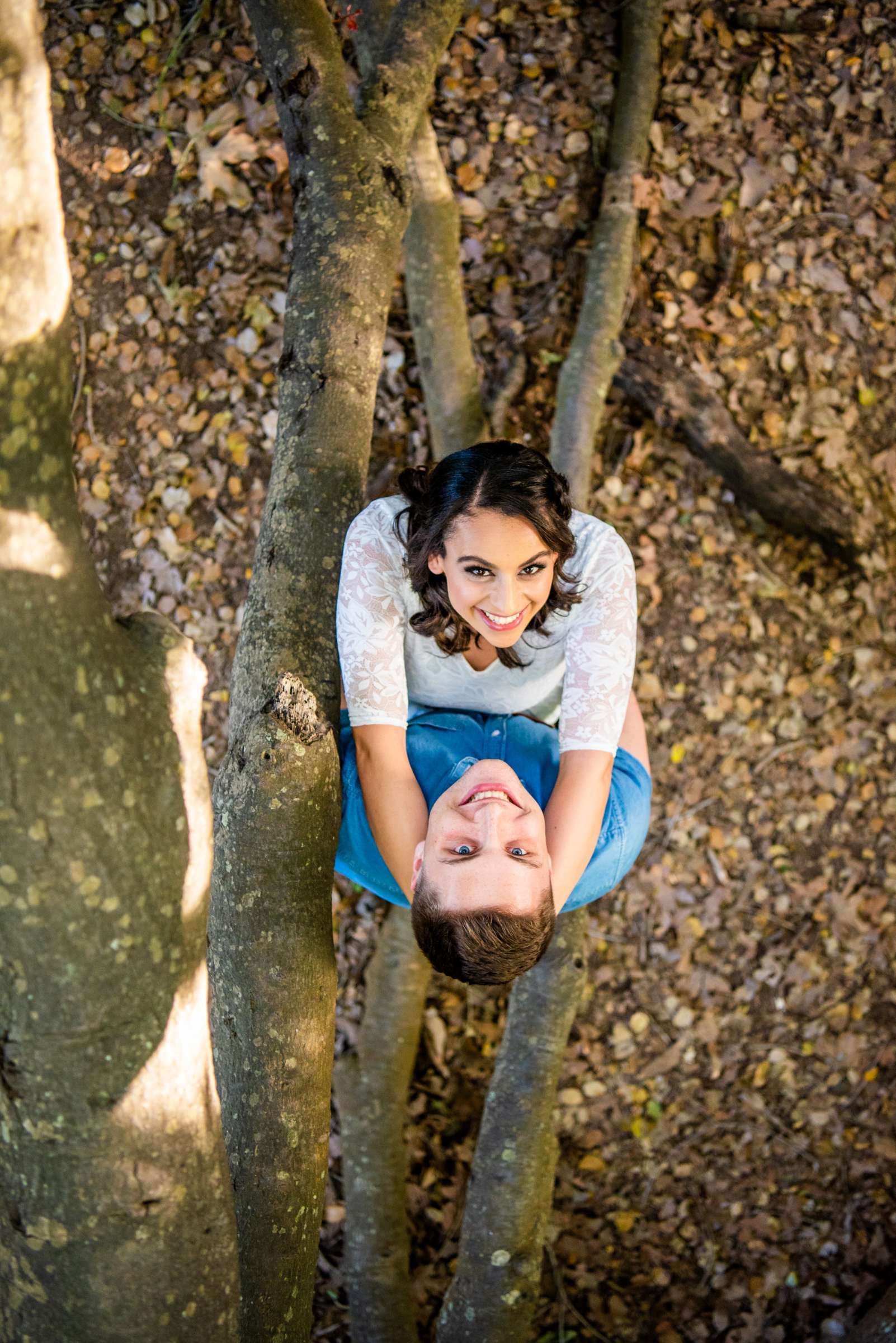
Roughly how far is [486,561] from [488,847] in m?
0.70

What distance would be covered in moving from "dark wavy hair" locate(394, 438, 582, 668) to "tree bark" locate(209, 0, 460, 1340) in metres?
0.21

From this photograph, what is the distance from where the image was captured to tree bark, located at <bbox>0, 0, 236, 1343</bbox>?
1.30 m

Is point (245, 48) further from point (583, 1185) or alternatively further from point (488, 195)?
point (583, 1185)

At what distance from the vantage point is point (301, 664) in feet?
8.05

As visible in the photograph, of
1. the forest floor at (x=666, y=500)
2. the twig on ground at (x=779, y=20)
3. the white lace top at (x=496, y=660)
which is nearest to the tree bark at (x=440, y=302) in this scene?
the forest floor at (x=666, y=500)

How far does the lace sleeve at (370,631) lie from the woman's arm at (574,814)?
18.3 inches

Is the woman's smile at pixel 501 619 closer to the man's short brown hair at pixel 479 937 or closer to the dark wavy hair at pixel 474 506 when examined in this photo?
the dark wavy hair at pixel 474 506

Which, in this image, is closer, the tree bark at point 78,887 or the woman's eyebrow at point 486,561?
the tree bark at point 78,887

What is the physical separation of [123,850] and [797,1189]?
3590mm

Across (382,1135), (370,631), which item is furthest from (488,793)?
(382,1135)

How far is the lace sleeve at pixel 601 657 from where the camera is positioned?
8.68ft

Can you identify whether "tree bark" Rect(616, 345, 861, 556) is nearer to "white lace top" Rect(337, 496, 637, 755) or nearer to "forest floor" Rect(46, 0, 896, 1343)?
"forest floor" Rect(46, 0, 896, 1343)

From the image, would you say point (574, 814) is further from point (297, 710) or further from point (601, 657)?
point (297, 710)

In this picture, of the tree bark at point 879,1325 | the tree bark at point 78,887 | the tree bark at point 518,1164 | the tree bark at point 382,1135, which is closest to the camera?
the tree bark at point 78,887
